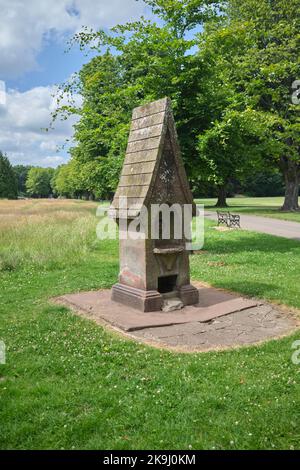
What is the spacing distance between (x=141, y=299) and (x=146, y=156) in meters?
2.62

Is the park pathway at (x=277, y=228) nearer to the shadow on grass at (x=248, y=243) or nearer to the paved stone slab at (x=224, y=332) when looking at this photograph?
the shadow on grass at (x=248, y=243)

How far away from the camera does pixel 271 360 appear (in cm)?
548

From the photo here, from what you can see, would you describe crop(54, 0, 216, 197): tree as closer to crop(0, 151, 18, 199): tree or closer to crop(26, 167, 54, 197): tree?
crop(0, 151, 18, 199): tree

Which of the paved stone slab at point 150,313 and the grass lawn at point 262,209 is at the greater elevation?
the grass lawn at point 262,209

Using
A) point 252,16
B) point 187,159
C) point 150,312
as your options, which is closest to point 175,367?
point 150,312

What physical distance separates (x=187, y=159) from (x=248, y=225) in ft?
39.1

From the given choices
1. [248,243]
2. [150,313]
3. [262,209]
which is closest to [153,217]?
[150,313]

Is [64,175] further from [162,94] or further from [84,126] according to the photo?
[162,94]

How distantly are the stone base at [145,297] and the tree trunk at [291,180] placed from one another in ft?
88.0

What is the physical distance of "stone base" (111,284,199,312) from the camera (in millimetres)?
7508

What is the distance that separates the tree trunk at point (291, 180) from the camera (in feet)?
107

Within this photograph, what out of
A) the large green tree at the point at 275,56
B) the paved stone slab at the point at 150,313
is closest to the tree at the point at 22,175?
the large green tree at the point at 275,56

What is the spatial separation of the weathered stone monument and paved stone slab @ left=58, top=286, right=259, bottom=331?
0.22m

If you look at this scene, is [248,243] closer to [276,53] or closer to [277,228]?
[277,228]
